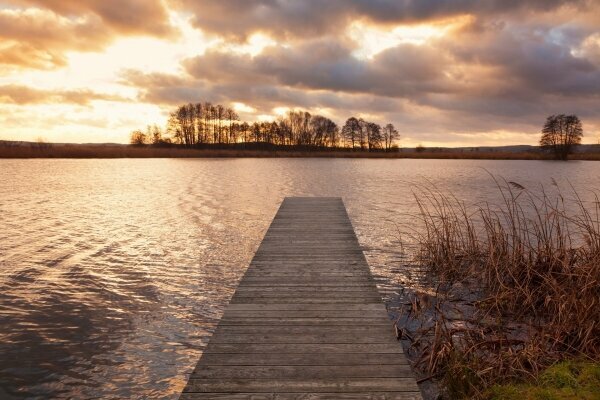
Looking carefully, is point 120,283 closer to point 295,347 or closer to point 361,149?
point 295,347

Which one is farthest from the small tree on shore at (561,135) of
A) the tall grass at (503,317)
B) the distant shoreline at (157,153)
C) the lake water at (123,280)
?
the tall grass at (503,317)

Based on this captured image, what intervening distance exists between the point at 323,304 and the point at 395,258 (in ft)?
13.1

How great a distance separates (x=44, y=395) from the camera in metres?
3.67

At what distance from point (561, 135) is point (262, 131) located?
157 ft

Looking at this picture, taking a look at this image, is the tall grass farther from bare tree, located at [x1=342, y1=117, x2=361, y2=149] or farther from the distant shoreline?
bare tree, located at [x1=342, y1=117, x2=361, y2=149]

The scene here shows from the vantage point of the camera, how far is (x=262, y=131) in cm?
7481

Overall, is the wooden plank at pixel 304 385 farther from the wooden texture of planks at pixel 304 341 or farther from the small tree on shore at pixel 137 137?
the small tree on shore at pixel 137 137

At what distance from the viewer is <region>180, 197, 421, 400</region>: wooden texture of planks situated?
9.78 feet

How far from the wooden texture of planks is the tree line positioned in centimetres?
6581

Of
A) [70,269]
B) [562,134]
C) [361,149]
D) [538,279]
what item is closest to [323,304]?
[538,279]

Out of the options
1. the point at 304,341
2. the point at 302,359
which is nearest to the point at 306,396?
the point at 302,359

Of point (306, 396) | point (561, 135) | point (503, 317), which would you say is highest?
point (561, 135)

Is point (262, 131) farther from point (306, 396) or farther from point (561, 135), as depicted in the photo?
point (306, 396)

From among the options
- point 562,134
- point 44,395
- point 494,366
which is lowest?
point 44,395
